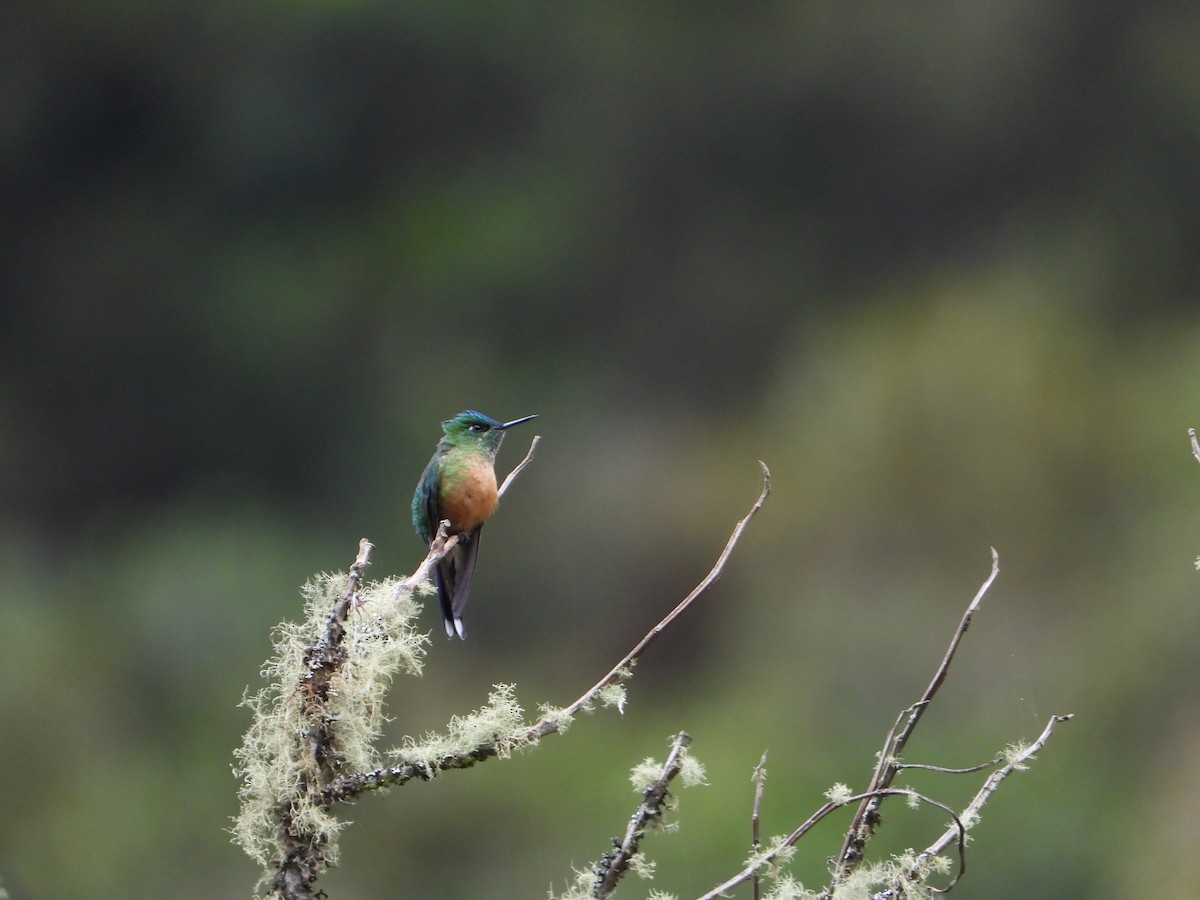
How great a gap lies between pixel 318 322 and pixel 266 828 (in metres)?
13.7

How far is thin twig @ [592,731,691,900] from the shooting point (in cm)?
131

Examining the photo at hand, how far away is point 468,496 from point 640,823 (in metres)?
1.67

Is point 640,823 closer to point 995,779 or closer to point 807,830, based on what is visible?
point 807,830

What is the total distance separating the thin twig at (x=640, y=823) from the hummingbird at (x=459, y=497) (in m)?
1.36

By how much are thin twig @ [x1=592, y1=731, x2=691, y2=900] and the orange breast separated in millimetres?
1585

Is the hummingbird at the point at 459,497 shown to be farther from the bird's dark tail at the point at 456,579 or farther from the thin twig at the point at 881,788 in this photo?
the thin twig at the point at 881,788

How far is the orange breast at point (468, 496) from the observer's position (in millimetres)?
2945

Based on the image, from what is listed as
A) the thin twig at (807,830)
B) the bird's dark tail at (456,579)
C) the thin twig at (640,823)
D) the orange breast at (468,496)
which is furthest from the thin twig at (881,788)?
the orange breast at (468,496)

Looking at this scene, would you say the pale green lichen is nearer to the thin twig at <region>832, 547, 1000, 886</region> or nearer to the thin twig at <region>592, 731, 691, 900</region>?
the thin twig at <region>592, 731, 691, 900</region>

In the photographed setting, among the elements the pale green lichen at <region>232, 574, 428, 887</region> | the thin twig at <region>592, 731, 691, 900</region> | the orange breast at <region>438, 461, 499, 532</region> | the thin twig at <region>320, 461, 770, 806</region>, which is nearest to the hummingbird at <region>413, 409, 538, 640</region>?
the orange breast at <region>438, 461, 499, 532</region>

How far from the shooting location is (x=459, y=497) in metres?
2.97

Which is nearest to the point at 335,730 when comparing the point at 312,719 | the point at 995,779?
the point at 312,719

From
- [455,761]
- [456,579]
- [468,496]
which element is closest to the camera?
[455,761]

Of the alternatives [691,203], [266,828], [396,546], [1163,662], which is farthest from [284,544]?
[266,828]
